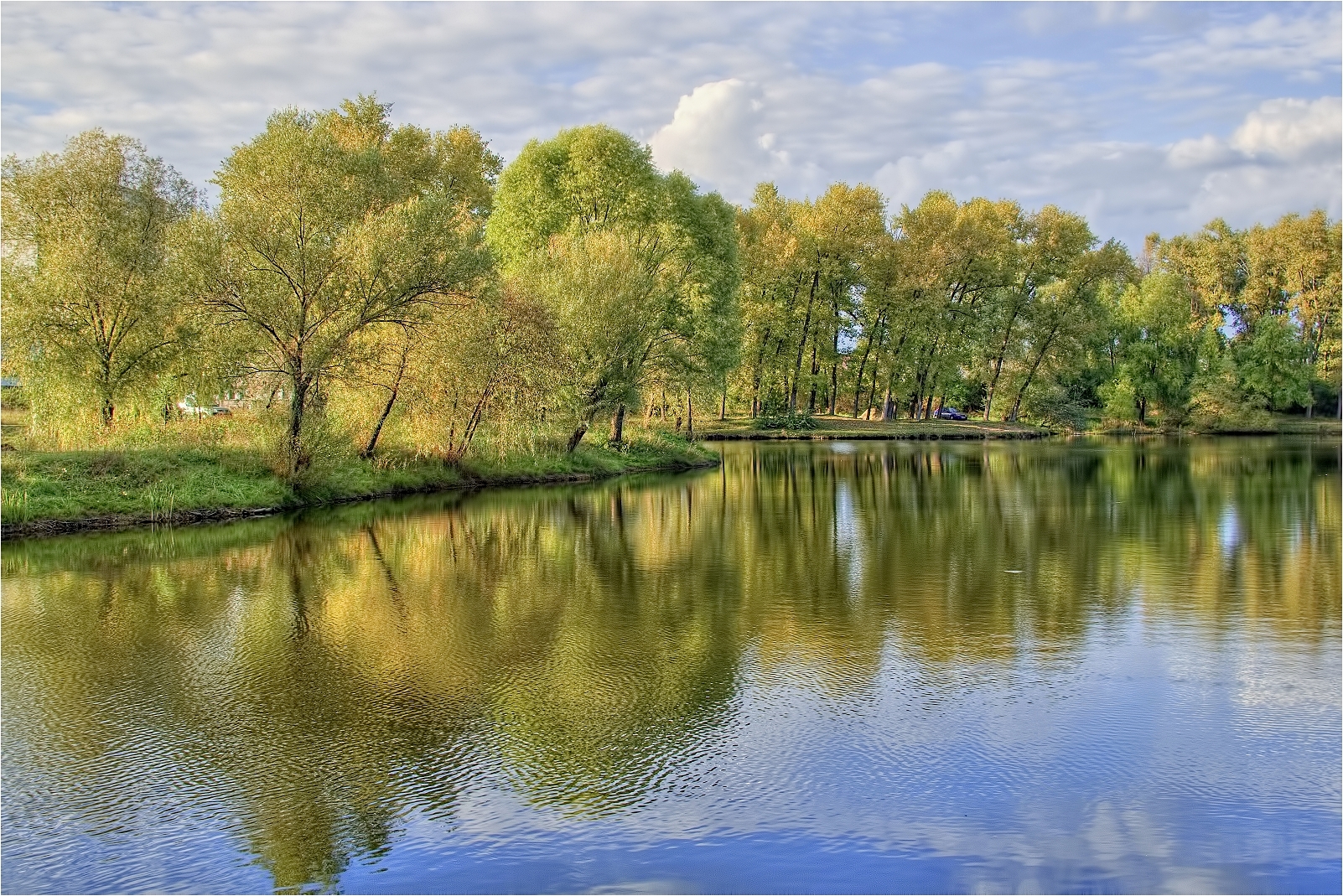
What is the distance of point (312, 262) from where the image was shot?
2880 cm

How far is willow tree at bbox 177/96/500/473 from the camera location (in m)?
28.1

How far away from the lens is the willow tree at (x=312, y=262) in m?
28.1

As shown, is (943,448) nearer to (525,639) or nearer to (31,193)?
(31,193)

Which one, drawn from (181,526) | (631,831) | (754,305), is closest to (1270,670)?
(631,831)

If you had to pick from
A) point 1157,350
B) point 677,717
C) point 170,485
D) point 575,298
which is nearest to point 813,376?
point 1157,350

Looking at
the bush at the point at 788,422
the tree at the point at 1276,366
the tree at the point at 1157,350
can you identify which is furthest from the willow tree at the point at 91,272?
the tree at the point at 1276,366

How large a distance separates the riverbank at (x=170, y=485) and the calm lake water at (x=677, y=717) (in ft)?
7.62

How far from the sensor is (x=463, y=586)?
17578 mm

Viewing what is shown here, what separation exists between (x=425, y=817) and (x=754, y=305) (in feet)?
203

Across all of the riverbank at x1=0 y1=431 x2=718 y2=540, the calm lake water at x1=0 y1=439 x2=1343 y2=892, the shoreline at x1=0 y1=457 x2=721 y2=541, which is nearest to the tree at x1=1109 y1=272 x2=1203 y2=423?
the shoreline at x1=0 y1=457 x2=721 y2=541

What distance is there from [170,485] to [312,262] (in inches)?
276

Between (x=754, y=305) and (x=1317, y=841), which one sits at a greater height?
(x=754, y=305)

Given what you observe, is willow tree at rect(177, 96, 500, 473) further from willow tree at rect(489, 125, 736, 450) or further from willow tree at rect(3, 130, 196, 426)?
willow tree at rect(489, 125, 736, 450)

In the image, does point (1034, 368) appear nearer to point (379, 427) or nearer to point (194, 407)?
point (379, 427)
